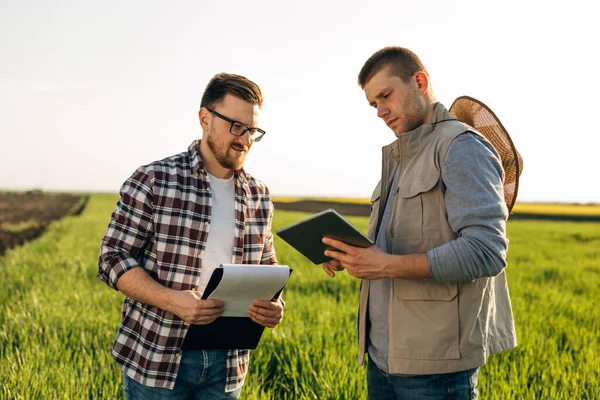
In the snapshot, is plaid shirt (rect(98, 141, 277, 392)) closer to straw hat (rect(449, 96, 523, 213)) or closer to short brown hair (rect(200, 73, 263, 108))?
short brown hair (rect(200, 73, 263, 108))

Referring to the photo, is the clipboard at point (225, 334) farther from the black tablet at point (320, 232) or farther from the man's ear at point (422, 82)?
the man's ear at point (422, 82)

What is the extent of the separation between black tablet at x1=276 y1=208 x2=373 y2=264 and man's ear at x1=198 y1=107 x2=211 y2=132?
73 cm

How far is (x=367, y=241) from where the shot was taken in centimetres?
193

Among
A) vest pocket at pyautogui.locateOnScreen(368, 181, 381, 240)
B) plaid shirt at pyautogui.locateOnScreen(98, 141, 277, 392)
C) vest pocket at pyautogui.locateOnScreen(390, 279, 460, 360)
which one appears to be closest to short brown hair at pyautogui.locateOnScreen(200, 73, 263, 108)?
plaid shirt at pyautogui.locateOnScreen(98, 141, 277, 392)

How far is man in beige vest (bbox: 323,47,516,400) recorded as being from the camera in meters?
1.85

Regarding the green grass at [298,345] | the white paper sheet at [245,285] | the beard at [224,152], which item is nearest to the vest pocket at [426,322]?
the white paper sheet at [245,285]

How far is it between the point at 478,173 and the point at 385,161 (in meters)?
0.54

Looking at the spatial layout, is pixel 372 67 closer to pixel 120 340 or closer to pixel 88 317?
pixel 120 340

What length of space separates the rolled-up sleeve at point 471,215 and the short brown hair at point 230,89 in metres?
0.97

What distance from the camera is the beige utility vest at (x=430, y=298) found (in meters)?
1.95

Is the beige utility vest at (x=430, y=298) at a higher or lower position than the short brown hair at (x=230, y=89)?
lower

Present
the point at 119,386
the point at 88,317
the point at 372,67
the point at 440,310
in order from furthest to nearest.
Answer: the point at 88,317
the point at 119,386
the point at 372,67
the point at 440,310

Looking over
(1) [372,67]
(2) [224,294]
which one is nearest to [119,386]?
(2) [224,294]

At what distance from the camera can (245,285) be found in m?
2.05
